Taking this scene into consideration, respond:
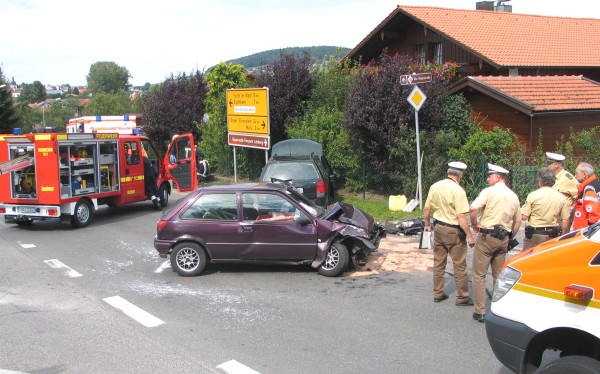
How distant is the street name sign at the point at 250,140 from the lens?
18.0m

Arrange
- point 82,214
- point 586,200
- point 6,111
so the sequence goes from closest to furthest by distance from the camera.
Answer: point 586,200 < point 82,214 < point 6,111

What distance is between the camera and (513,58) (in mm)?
19984

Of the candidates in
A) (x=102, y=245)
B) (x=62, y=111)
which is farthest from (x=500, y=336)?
(x=62, y=111)

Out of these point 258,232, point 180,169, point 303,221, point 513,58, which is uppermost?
point 513,58

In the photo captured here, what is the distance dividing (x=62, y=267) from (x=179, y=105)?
16759mm

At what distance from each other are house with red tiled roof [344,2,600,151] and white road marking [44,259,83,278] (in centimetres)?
1112

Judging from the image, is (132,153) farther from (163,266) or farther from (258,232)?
(258,232)

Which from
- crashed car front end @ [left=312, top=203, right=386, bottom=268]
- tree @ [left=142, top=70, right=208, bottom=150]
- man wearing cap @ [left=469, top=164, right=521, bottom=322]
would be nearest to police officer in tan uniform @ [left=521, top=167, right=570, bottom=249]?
man wearing cap @ [left=469, top=164, right=521, bottom=322]

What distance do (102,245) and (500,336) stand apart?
9.45 m

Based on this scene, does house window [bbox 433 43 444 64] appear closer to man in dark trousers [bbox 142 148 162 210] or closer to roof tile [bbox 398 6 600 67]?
roof tile [bbox 398 6 600 67]

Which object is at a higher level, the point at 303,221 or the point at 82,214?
the point at 303,221

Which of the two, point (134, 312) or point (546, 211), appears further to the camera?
point (134, 312)

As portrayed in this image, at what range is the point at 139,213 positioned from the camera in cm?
1633

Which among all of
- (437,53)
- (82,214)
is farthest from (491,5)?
(82,214)
